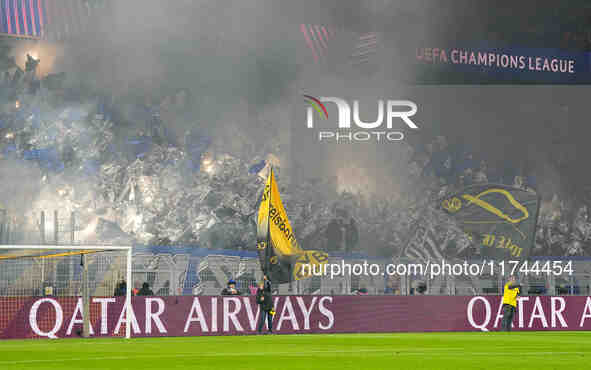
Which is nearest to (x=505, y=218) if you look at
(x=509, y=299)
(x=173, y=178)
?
(x=509, y=299)

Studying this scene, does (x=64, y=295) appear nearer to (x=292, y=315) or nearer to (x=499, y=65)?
(x=292, y=315)

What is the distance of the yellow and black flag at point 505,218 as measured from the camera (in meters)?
28.4

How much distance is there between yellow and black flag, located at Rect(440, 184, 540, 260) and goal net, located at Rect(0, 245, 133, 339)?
13.6 metres

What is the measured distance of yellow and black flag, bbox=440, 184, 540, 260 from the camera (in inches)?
1119

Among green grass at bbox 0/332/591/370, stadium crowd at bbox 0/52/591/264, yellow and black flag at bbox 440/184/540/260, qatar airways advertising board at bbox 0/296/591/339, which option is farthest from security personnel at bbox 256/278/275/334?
stadium crowd at bbox 0/52/591/264

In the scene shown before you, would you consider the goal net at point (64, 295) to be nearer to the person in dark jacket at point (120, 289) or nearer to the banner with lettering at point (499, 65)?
the person in dark jacket at point (120, 289)

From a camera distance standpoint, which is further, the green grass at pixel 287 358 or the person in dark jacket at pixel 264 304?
the person in dark jacket at pixel 264 304

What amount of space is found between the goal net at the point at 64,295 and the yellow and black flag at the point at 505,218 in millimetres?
13607

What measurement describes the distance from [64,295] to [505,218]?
49.4 ft

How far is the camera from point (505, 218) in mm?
28312

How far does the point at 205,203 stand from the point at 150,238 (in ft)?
11.0

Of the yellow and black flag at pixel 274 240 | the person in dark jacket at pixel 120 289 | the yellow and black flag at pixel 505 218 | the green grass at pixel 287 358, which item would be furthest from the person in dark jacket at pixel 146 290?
the yellow and black flag at pixel 505 218

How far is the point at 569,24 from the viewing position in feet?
142

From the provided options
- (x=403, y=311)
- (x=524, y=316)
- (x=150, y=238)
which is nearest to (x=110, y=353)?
(x=403, y=311)
